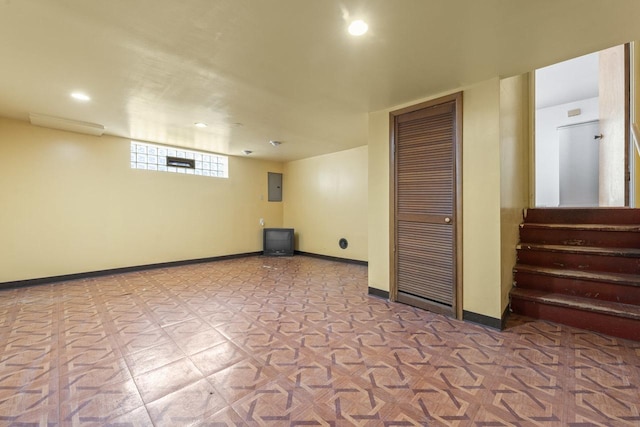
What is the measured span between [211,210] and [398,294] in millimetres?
4323

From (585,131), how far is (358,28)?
20.6ft

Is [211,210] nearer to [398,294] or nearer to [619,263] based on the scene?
[398,294]

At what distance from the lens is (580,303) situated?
8.07 ft

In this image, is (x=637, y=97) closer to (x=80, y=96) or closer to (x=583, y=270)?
(x=583, y=270)

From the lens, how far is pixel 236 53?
6.93 ft

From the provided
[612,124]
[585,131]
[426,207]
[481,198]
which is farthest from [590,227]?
[585,131]

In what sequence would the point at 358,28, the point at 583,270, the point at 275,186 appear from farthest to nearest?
the point at 275,186
the point at 583,270
the point at 358,28

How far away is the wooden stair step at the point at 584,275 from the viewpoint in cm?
245

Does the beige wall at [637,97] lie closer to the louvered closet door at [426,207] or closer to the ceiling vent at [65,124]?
the louvered closet door at [426,207]

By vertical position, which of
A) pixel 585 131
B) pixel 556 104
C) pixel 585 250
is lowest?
pixel 585 250

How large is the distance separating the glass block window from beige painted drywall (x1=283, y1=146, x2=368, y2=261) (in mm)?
1754

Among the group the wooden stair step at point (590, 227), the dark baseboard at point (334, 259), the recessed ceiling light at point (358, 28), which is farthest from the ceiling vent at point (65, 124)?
the wooden stair step at point (590, 227)

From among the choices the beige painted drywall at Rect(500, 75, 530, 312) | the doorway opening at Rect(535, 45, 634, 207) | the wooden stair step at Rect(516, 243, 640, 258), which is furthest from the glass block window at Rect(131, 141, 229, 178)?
the doorway opening at Rect(535, 45, 634, 207)

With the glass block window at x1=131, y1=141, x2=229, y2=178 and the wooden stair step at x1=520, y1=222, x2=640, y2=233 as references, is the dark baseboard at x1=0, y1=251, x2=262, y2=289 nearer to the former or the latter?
the glass block window at x1=131, y1=141, x2=229, y2=178
